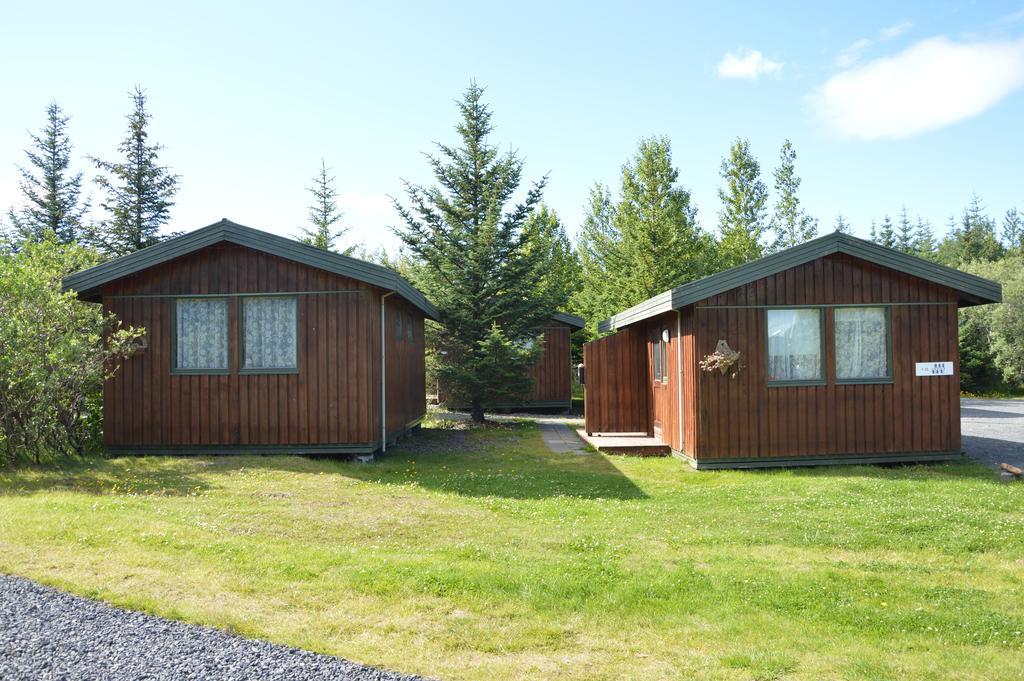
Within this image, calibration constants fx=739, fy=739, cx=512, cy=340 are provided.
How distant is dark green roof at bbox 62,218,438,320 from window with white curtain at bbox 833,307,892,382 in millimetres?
6501

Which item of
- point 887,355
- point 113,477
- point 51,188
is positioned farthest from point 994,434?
point 51,188

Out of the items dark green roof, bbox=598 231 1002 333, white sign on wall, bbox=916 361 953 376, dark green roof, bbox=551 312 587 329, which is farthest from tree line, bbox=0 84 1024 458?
white sign on wall, bbox=916 361 953 376

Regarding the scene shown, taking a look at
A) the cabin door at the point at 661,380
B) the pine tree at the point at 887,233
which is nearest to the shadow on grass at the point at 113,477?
the cabin door at the point at 661,380

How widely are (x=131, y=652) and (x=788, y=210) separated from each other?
120 ft

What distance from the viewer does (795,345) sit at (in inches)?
415

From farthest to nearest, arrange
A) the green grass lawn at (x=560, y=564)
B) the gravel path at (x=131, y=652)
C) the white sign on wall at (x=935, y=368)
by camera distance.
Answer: the white sign on wall at (x=935, y=368) < the green grass lawn at (x=560, y=564) < the gravel path at (x=131, y=652)

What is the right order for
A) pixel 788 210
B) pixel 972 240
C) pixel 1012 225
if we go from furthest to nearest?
pixel 1012 225
pixel 972 240
pixel 788 210

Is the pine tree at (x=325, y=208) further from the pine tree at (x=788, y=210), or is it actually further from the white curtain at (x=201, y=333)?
the white curtain at (x=201, y=333)

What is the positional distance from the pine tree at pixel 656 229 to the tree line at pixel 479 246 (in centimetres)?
7

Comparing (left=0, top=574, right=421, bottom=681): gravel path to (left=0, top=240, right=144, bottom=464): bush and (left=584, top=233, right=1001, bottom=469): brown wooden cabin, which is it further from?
(left=584, top=233, right=1001, bottom=469): brown wooden cabin

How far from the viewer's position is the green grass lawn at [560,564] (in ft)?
13.5

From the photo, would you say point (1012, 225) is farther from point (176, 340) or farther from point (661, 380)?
point (176, 340)

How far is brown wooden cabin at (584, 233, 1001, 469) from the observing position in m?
10.4

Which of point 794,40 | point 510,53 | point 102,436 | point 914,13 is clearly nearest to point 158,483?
point 102,436
